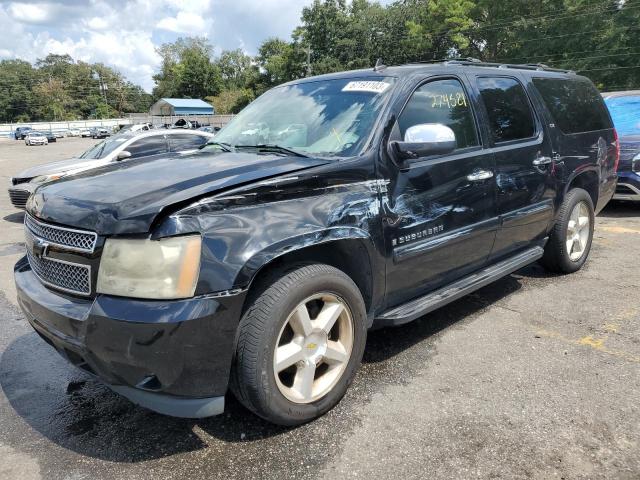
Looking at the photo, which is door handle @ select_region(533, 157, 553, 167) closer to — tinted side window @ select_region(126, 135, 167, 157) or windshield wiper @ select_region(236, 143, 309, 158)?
windshield wiper @ select_region(236, 143, 309, 158)

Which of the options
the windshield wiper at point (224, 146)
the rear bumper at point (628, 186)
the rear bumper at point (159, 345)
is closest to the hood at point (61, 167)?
the windshield wiper at point (224, 146)

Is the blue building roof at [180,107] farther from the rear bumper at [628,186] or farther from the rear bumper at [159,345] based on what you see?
the rear bumper at [159,345]

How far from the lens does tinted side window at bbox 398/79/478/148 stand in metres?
3.27

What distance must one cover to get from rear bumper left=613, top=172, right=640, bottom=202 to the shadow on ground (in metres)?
5.62

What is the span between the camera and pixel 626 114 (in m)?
9.05

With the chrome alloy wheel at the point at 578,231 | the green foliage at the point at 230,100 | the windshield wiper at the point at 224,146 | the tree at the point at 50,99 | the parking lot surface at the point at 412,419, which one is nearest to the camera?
the parking lot surface at the point at 412,419

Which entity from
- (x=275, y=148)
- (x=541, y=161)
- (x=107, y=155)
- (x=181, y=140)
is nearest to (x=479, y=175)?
(x=541, y=161)

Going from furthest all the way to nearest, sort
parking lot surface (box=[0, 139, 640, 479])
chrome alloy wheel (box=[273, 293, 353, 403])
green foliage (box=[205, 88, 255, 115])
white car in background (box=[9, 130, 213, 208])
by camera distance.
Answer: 1. green foliage (box=[205, 88, 255, 115])
2. white car in background (box=[9, 130, 213, 208])
3. chrome alloy wheel (box=[273, 293, 353, 403])
4. parking lot surface (box=[0, 139, 640, 479])

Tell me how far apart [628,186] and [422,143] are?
6270mm

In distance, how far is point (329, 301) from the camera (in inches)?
104

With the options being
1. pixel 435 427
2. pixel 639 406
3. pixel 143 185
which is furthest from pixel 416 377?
pixel 143 185

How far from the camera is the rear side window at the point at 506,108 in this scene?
383 cm

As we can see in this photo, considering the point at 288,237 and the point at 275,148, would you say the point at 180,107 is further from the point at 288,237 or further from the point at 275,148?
the point at 288,237

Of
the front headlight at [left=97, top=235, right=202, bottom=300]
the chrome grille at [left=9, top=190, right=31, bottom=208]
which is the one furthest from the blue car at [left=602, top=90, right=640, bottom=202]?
the chrome grille at [left=9, top=190, right=31, bottom=208]
